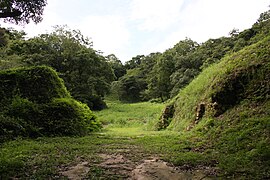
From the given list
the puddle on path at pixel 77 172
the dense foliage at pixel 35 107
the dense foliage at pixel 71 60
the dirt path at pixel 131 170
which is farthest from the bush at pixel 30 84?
the dense foliage at pixel 71 60

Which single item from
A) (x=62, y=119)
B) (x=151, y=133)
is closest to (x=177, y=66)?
(x=151, y=133)

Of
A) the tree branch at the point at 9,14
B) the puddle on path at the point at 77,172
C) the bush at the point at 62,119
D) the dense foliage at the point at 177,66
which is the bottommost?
the puddle on path at the point at 77,172

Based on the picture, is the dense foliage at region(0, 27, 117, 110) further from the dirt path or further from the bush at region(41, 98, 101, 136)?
the dirt path

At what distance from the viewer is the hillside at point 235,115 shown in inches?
231

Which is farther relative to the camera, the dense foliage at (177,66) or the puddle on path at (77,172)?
the dense foliage at (177,66)

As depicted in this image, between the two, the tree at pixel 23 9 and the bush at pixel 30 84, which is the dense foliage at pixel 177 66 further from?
the tree at pixel 23 9

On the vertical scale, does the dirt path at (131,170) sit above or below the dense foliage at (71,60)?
below

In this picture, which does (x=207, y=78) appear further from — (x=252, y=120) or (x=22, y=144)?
(x=22, y=144)

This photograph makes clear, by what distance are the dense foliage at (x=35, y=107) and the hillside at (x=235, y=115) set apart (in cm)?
483

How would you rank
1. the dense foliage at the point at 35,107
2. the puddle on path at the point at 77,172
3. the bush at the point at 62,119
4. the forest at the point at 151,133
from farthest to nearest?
the bush at the point at 62,119 < the dense foliage at the point at 35,107 < the forest at the point at 151,133 < the puddle on path at the point at 77,172

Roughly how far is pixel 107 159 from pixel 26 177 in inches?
79.4

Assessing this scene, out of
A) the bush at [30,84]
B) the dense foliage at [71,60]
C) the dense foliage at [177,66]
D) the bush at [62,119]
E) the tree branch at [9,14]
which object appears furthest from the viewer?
the dense foliage at [71,60]

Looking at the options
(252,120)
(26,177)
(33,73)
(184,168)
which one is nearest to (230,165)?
(184,168)

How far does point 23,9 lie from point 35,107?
16.1 ft
